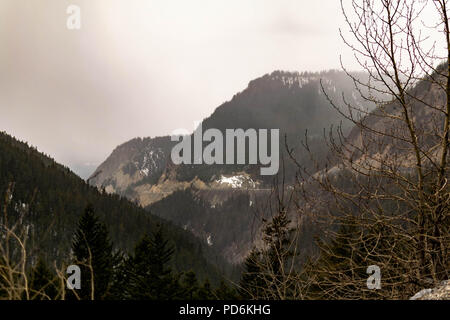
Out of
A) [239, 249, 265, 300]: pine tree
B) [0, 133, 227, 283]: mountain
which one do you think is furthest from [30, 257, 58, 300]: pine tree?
[0, 133, 227, 283]: mountain

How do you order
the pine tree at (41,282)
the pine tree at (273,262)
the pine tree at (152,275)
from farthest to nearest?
the pine tree at (152,275)
the pine tree at (273,262)
the pine tree at (41,282)

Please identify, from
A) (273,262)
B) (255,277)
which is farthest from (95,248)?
A: (273,262)

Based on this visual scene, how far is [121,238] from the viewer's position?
402 feet

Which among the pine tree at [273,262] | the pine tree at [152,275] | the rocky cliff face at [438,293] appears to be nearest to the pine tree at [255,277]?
the pine tree at [273,262]

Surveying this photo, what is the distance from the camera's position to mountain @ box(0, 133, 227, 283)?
111562mm

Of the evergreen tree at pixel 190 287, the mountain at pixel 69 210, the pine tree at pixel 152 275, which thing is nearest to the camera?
the pine tree at pixel 152 275

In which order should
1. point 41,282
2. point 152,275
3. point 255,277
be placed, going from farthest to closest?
point 152,275 < point 41,282 < point 255,277

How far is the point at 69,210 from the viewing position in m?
130

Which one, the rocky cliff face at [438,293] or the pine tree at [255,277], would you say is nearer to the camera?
the rocky cliff face at [438,293]

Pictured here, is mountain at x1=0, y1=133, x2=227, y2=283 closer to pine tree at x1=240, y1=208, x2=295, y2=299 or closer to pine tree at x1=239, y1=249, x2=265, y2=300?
pine tree at x1=239, y1=249, x2=265, y2=300

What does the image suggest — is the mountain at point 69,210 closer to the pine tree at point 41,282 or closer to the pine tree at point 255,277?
the pine tree at point 41,282

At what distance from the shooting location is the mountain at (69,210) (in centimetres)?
11156

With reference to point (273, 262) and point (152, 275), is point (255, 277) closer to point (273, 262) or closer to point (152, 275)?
point (273, 262)
